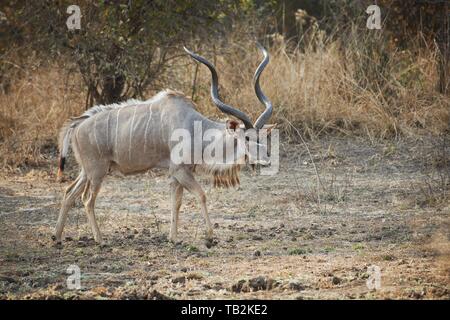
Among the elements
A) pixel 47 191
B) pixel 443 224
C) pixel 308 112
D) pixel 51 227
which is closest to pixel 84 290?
pixel 51 227

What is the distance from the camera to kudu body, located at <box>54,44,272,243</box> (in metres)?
5.61

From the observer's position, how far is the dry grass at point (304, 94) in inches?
316

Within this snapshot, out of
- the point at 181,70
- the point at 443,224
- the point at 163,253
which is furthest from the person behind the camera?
the point at 181,70

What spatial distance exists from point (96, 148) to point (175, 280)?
4.97 feet

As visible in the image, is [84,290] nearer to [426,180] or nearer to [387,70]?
[426,180]

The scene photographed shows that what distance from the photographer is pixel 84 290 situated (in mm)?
4258

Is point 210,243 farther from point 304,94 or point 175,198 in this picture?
point 304,94

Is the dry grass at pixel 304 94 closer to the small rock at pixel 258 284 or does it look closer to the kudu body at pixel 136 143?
the kudu body at pixel 136 143

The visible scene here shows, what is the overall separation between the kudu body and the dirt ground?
344 millimetres

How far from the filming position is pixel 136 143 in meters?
5.64

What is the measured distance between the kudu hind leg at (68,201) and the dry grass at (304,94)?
2163 mm

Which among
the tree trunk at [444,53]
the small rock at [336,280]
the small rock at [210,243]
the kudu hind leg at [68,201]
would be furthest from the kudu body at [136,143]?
the tree trunk at [444,53]

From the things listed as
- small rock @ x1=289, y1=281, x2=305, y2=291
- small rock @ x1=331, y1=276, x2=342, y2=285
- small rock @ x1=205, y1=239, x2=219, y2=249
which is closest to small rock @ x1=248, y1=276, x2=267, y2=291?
small rock @ x1=289, y1=281, x2=305, y2=291
